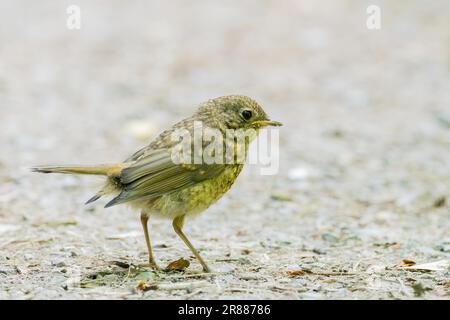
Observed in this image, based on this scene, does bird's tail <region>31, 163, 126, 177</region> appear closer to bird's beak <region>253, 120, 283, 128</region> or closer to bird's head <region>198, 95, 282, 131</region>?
bird's head <region>198, 95, 282, 131</region>

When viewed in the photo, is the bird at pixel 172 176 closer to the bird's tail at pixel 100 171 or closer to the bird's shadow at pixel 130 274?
the bird's tail at pixel 100 171

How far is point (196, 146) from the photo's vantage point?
5660mm

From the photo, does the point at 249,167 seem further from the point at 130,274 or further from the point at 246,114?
the point at 130,274

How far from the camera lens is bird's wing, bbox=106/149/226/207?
5.41 meters

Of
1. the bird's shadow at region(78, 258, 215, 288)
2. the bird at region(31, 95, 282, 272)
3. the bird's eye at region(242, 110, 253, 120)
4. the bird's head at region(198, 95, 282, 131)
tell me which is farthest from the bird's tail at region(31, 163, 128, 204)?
→ the bird's eye at region(242, 110, 253, 120)

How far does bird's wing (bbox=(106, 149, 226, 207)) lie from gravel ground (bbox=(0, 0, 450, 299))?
0.55 m

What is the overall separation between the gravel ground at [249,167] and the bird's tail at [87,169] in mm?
639

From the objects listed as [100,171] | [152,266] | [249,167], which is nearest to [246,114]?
[100,171]

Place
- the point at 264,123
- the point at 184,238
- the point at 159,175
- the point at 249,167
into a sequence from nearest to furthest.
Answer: the point at 159,175
the point at 184,238
the point at 264,123
the point at 249,167

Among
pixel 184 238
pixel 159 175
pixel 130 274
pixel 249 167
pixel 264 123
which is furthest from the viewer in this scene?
pixel 249 167

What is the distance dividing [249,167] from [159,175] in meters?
3.91

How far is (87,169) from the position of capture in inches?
217

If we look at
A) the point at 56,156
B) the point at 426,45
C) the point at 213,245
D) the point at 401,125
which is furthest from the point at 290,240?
the point at 426,45

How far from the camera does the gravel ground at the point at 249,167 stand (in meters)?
5.48
